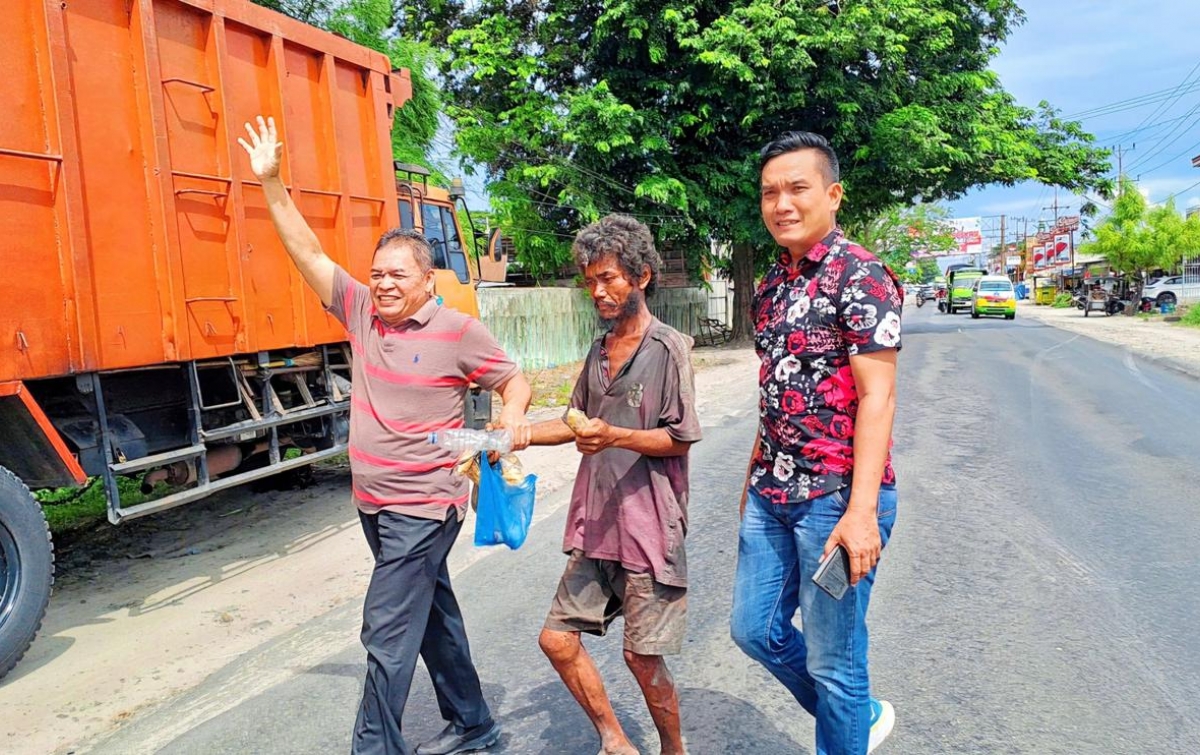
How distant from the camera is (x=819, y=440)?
221cm

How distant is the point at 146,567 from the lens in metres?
5.40

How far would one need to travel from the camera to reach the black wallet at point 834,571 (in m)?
2.11

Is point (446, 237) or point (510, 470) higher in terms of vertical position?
point (446, 237)

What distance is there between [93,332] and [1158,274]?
41.3 metres

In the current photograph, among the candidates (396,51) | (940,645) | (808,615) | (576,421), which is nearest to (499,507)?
(576,421)

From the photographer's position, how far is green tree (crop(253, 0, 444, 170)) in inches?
475

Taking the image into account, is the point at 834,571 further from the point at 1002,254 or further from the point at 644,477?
the point at 1002,254

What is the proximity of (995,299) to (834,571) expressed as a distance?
34.5 metres

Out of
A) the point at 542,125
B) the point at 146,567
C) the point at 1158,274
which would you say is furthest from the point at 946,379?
the point at 1158,274

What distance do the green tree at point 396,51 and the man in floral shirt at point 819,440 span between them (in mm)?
10430

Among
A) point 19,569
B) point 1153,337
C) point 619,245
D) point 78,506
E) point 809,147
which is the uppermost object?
point 809,147

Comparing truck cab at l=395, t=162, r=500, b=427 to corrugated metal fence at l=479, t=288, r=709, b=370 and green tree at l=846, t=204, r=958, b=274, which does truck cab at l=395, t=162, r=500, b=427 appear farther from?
green tree at l=846, t=204, r=958, b=274

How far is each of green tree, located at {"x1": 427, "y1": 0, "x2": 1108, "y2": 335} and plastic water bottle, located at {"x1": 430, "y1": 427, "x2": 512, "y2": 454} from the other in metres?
15.1

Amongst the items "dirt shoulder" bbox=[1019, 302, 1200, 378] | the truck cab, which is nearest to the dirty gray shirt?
the truck cab
